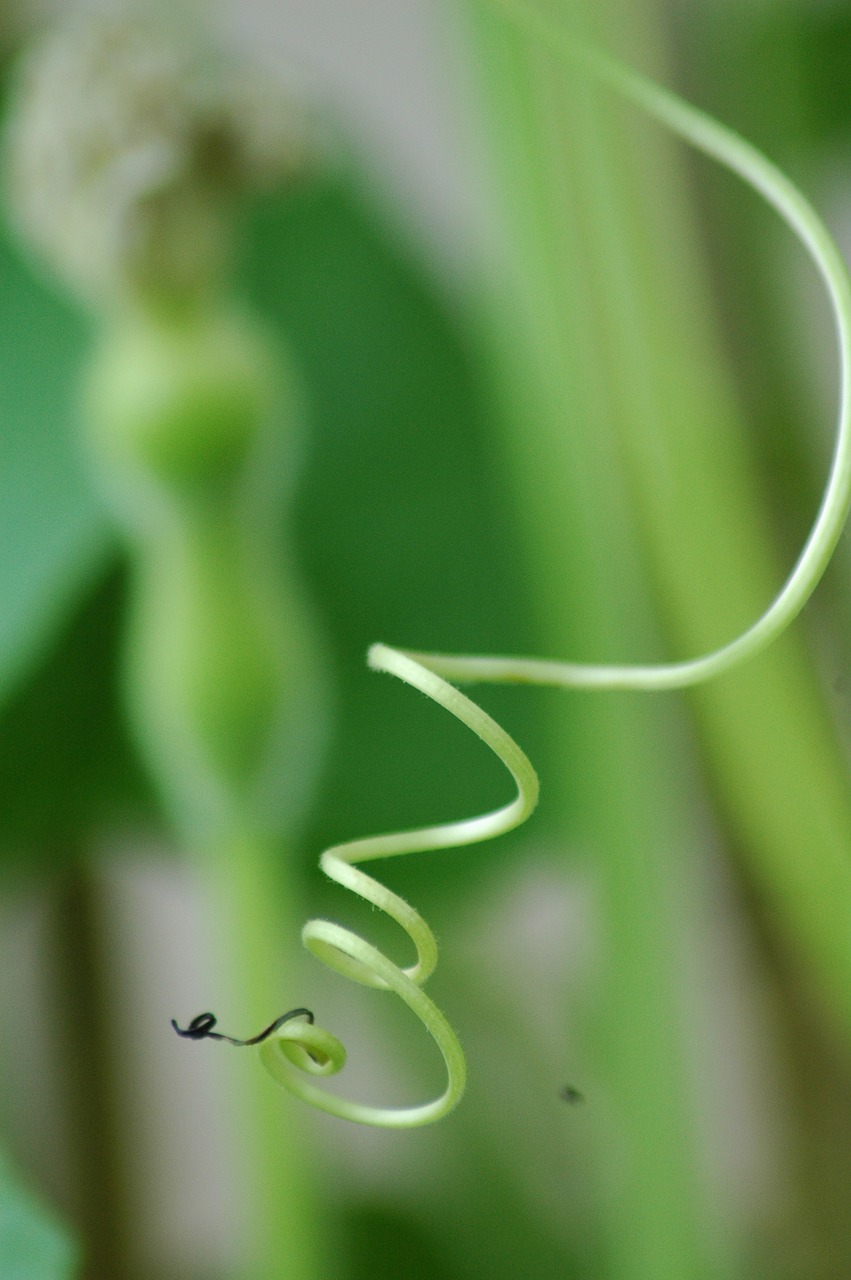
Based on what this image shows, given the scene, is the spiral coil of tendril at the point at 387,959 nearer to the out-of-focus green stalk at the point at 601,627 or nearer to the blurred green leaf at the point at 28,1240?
the blurred green leaf at the point at 28,1240

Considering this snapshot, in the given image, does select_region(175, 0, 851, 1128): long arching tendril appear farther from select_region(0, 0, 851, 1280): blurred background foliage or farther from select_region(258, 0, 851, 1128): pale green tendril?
select_region(0, 0, 851, 1280): blurred background foliage

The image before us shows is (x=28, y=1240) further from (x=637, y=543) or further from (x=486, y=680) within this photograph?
(x=637, y=543)

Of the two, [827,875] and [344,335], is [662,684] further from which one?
[344,335]

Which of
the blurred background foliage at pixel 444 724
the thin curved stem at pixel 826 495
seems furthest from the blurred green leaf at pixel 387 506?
the thin curved stem at pixel 826 495

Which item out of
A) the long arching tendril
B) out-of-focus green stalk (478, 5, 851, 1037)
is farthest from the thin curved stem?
out-of-focus green stalk (478, 5, 851, 1037)

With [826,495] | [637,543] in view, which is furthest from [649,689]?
[637,543]

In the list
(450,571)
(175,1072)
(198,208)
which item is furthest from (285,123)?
(175,1072)
